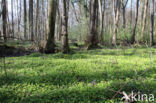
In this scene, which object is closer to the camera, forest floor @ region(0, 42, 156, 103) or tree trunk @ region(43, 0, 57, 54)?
forest floor @ region(0, 42, 156, 103)

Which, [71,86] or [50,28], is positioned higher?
[50,28]

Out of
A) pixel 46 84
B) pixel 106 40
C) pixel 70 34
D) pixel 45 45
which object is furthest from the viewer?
pixel 70 34

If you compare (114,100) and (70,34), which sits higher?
(70,34)

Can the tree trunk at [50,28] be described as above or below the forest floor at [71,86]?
above

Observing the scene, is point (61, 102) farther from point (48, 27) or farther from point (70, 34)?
point (70, 34)

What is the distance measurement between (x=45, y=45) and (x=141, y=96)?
481 centimetres

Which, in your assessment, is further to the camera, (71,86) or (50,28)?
(50,28)

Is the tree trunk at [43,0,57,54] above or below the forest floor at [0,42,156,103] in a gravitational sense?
above

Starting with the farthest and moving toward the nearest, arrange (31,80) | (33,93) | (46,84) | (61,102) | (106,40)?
(106,40) < (31,80) < (46,84) < (33,93) < (61,102)

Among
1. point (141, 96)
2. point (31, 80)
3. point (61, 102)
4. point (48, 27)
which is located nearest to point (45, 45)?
point (48, 27)

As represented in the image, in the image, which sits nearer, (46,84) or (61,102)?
(61,102)

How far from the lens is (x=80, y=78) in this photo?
2.73 m

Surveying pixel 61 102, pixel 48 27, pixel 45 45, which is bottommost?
pixel 61 102

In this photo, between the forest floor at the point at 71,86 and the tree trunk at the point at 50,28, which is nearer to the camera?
the forest floor at the point at 71,86
